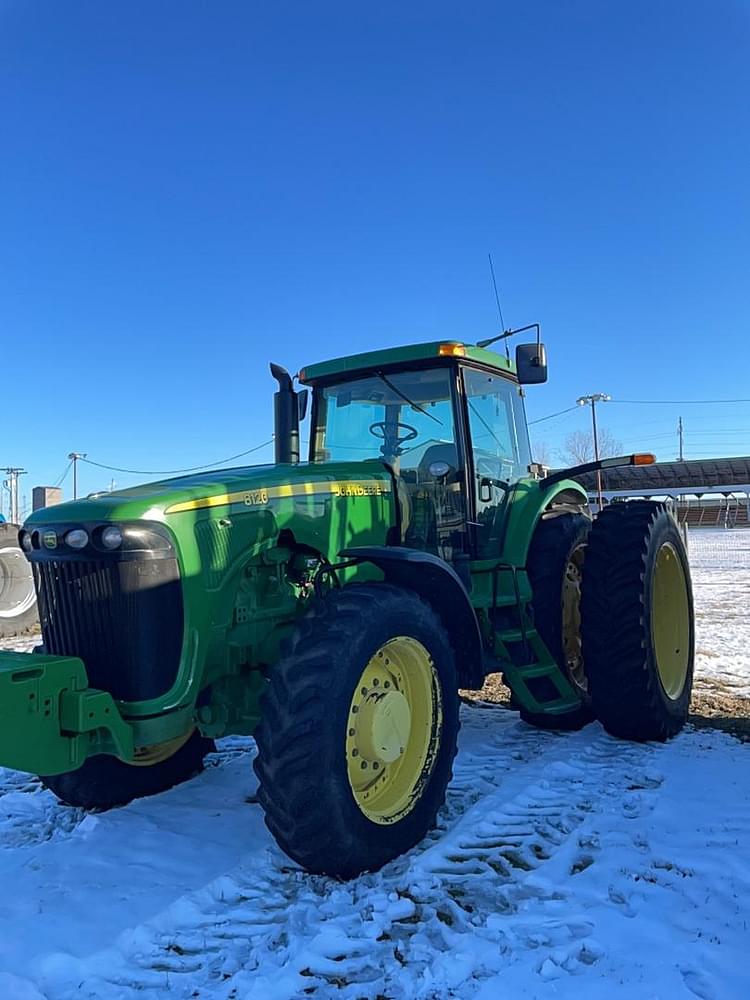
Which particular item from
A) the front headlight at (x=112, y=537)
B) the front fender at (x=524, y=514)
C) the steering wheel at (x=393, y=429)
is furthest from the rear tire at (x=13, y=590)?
the front headlight at (x=112, y=537)

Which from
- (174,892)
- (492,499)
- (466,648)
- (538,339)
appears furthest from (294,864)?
(538,339)

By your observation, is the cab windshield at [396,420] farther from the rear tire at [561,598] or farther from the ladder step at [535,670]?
the ladder step at [535,670]

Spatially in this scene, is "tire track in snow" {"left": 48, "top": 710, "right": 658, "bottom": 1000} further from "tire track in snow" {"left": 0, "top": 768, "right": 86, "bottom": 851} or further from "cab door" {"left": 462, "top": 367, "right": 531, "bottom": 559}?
"cab door" {"left": 462, "top": 367, "right": 531, "bottom": 559}

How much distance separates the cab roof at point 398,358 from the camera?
4801 mm

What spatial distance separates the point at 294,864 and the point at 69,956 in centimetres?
99

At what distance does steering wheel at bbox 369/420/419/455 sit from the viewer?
Result: 4.97 m

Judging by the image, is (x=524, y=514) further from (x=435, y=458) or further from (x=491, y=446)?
(x=435, y=458)

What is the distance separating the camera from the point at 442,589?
4.02 meters

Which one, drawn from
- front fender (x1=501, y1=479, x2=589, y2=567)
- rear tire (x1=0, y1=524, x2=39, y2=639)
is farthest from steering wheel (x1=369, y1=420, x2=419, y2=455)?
rear tire (x1=0, y1=524, x2=39, y2=639)

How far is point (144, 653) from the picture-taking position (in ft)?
10.4

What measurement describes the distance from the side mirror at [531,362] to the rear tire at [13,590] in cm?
775

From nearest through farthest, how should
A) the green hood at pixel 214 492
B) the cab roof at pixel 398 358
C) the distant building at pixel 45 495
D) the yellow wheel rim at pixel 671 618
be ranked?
1. the green hood at pixel 214 492
2. the cab roof at pixel 398 358
3. the yellow wheel rim at pixel 671 618
4. the distant building at pixel 45 495

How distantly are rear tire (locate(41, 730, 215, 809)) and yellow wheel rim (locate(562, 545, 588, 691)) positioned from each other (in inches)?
102

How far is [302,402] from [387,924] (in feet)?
10.5
